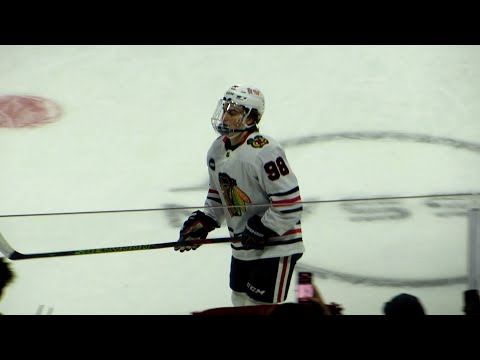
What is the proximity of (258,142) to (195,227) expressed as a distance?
50 cm

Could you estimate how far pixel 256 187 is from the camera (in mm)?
3617

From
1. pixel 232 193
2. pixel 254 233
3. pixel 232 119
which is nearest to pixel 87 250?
pixel 254 233

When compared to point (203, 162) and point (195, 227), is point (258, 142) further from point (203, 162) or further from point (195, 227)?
point (203, 162)

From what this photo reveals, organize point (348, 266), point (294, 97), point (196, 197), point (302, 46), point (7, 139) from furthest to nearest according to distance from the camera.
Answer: point (302, 46), point (294, 97), point (7, 139), point (196, 197), point (348, 266)

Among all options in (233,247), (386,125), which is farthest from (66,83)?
(233,247)

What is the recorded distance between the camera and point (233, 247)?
348 cm

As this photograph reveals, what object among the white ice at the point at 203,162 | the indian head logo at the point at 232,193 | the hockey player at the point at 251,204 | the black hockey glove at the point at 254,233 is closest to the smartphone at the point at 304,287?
the white ice at the point at 203,162

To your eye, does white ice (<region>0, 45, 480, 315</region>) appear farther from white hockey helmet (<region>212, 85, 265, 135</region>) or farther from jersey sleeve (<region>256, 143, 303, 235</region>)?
white hockey helmet (<region>212, 85, 265, 135</region>)

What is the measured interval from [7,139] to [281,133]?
1.81 m

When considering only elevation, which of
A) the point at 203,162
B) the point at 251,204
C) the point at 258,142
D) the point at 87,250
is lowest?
the point at 87,250

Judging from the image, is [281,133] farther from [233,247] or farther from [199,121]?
[233,247]

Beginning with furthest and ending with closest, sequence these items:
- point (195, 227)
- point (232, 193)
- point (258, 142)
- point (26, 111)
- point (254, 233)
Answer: point (26, 111) → point (232, 193) → point (258, 142) → point (254, 233) → point (195, 227)

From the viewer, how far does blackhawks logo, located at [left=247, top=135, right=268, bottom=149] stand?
359 centimetres

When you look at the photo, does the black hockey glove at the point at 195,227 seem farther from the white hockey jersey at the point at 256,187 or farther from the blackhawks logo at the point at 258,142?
the blackhawks logo at the point at 258,142
